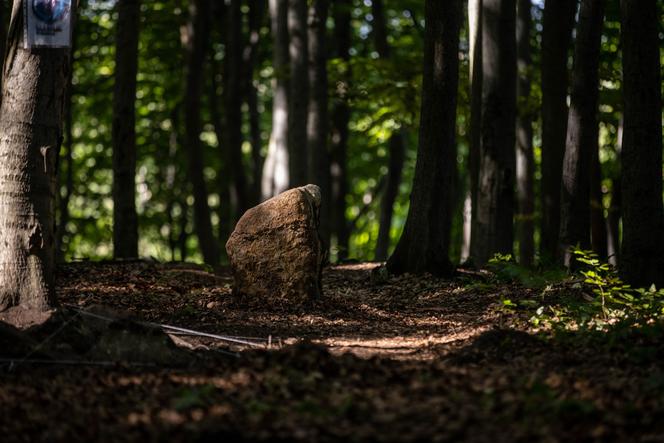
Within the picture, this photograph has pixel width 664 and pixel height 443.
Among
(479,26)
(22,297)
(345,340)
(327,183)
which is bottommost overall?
(345,340)

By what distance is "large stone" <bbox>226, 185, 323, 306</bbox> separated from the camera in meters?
10.0

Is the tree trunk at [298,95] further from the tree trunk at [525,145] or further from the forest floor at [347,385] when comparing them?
the forest floor at [347,385]

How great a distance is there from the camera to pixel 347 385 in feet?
18.7

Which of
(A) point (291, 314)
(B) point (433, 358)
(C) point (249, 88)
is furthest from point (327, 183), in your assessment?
(B) point (433, 358)

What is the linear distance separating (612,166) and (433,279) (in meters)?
9.74

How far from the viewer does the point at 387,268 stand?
12.1 m

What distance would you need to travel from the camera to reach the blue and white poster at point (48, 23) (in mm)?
6941

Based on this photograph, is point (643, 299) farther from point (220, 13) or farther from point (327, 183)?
point (220, 13)

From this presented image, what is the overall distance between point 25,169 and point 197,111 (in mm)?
12078

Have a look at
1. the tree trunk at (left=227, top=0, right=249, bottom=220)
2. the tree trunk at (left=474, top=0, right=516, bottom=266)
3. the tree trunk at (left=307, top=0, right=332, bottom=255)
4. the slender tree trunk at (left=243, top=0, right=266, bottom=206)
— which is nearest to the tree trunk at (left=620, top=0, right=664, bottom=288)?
the tree trunk at (left=474, top=0, right=516, bottom=266)

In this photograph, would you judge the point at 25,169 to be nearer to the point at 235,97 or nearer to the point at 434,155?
the point at 434,155

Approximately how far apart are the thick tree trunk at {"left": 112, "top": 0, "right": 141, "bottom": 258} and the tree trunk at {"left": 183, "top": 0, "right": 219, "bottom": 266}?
4.79 metres

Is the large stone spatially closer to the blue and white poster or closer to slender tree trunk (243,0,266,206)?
the blue and white poster

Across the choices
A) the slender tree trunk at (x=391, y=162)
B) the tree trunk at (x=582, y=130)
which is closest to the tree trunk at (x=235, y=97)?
the slender tree trunk at (x=391, y=162)
